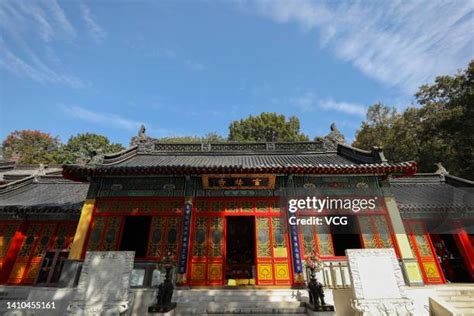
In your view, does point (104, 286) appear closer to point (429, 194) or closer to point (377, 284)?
point (377, 284)

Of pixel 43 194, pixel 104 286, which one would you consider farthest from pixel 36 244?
pixel 104 286

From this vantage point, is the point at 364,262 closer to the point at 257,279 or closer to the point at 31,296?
the point at 257,279

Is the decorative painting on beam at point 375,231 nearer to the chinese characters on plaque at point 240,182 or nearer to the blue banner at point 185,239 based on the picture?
the chinese characters on plaque at point 240,182

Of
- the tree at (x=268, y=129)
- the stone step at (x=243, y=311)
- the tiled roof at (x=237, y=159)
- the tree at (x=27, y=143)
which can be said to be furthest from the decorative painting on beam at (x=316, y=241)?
the tree at (x=27, y=143)

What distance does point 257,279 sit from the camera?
743cm

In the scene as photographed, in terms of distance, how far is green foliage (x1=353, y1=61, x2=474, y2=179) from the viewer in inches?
546

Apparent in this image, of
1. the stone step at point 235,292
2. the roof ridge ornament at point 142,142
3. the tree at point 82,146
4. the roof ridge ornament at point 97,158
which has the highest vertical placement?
the tree at point 82,146

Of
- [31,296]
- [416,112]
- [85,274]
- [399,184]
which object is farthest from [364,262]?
[416,112]

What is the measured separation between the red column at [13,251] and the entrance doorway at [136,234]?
5.09 metres

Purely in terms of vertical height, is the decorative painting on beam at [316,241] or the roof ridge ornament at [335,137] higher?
the roof ridge ornament at [335,137]

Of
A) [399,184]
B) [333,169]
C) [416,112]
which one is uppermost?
[416,112]

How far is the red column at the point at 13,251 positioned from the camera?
9195mm

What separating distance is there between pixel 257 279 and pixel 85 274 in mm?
4819

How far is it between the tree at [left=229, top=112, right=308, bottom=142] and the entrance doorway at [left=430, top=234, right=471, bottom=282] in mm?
19759
